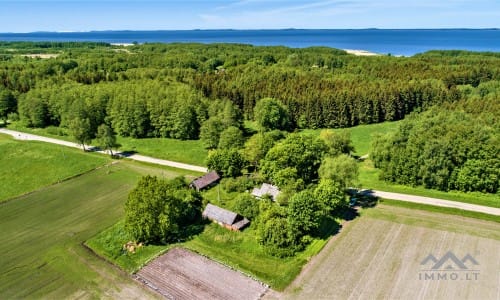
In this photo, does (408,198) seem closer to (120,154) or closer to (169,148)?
(169,148)

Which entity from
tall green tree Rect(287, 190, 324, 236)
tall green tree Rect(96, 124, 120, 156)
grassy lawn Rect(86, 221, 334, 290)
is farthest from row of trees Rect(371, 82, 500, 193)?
tall green tree Rect(96, 124, 120, 156)

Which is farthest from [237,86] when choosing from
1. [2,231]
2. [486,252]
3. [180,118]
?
[486,252]

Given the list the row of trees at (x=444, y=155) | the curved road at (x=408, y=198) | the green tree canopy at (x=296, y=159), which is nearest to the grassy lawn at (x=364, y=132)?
the row of trees at (x=444, y=155)

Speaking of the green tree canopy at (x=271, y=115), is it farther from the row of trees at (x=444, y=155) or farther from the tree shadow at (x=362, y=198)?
the tree shadow at (x=362, y=198)

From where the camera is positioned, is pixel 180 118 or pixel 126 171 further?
pixel 180 118

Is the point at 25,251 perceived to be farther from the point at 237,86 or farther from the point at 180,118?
the point at 237,86

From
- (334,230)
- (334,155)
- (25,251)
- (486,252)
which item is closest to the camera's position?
(486,252)

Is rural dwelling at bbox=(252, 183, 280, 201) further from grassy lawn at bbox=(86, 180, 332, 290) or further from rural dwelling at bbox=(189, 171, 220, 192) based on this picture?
rural dwelling at bbox=(189, 171, 220, 192)
